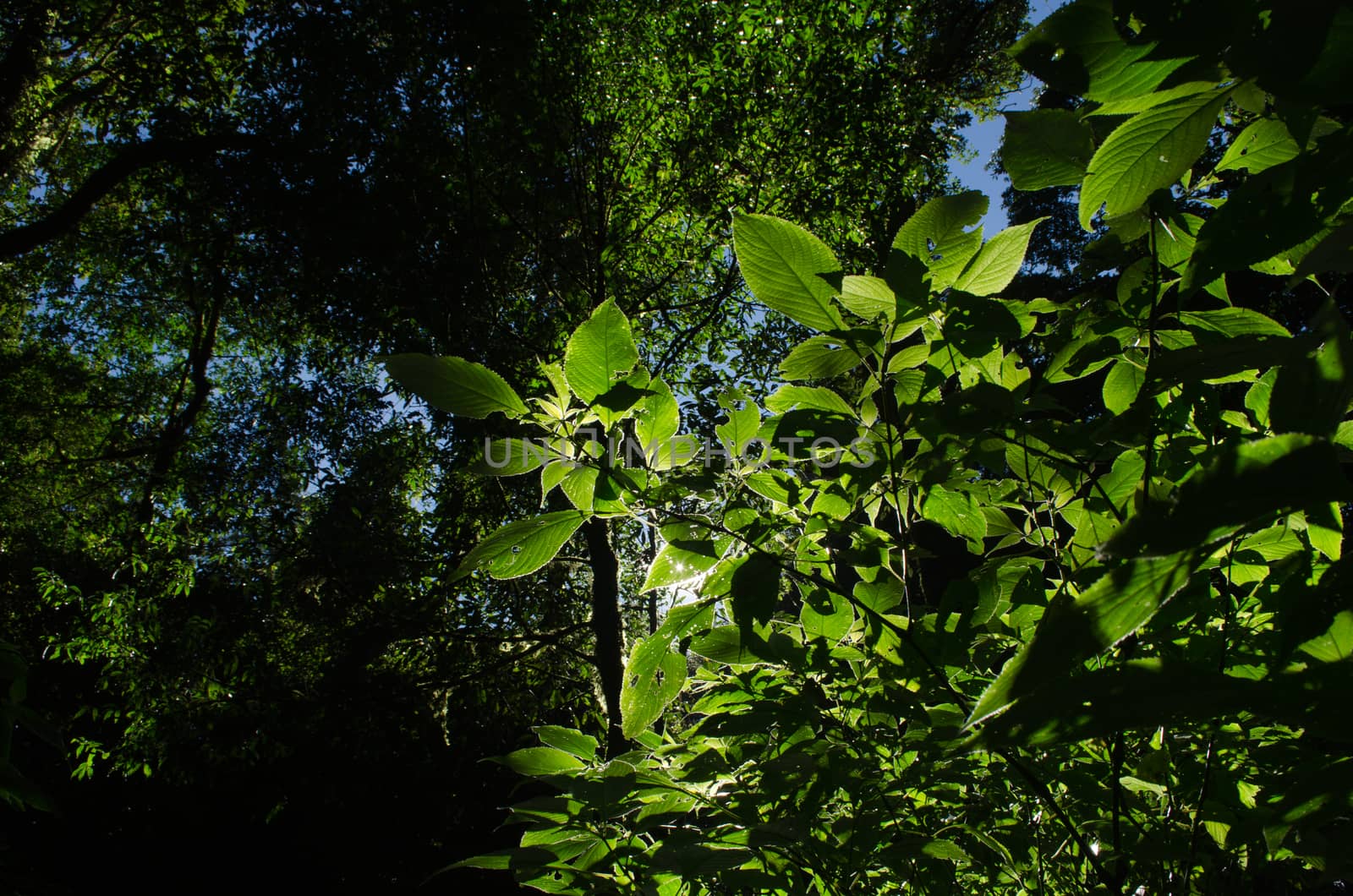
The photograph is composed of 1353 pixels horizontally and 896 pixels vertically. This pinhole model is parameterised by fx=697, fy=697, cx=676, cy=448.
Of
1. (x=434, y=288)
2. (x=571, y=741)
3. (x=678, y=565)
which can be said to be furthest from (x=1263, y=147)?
(x=434, y=288)

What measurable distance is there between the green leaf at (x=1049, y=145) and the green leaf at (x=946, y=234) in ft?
0.24

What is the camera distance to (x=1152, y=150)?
42 centimetres

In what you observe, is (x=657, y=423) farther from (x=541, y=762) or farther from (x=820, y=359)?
(x=541, y=762)

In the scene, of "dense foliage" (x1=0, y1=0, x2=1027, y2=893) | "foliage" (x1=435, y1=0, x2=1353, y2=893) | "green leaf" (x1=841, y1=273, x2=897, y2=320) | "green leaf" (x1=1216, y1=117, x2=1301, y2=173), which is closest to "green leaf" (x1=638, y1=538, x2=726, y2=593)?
"foliage" (x1=435, y1=0, x2=1353, y2=893)

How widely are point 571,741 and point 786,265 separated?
58 centimetres

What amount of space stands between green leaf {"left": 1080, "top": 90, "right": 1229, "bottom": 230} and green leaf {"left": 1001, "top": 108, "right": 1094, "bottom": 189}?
6 centimetres

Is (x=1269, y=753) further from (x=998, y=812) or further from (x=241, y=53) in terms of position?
(x=241, y=53)

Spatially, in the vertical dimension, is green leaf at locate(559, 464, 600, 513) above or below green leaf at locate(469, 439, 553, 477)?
below

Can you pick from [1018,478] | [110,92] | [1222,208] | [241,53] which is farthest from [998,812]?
[110,92]

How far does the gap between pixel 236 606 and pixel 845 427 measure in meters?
5.57

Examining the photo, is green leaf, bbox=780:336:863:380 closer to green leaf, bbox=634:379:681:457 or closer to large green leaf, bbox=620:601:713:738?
green leaf, bbox=634:379:681:457

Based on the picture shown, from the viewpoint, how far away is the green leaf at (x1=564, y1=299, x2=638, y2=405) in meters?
0.55

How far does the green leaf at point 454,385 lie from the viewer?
515 millimetres

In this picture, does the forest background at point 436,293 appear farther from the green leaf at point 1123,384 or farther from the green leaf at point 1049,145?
the green leaf at point 1049,145
